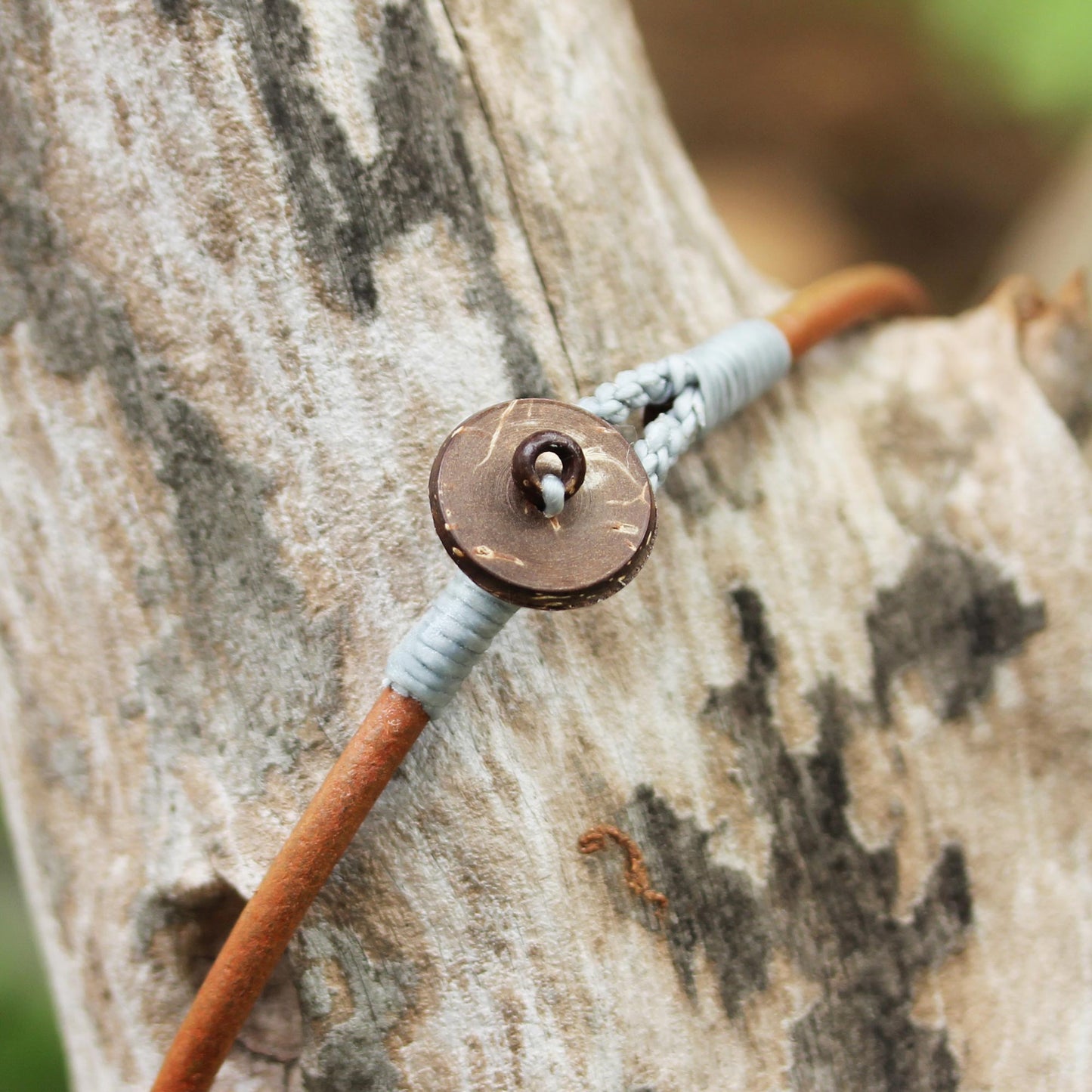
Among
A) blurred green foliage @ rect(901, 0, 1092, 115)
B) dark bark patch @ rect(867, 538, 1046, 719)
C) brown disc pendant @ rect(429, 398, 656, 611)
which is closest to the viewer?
brown disc pendant @ rect(429, 398, 656, 611)

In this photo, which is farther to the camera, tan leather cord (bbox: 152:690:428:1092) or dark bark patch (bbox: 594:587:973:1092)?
dark bark patch (bbox: 594:587:973:1092)

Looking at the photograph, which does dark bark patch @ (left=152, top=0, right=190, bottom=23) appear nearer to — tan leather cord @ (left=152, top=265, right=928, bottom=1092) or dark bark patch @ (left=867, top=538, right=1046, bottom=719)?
tan leather cord @ (left=152, top=265, right=928, bottom=1092)

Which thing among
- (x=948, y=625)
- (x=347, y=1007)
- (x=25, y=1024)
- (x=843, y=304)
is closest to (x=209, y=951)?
(x=347, y=1007)

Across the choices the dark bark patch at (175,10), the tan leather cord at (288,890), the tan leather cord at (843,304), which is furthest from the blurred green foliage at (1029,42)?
the tan leather cord at (288,890)

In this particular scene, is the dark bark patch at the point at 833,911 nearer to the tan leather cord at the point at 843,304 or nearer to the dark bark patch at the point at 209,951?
the tan leather cord at the point at 843,304

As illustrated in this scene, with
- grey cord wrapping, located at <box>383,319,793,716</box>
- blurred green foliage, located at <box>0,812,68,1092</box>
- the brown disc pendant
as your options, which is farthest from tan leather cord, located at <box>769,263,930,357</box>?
blurred green foliage, located at <box>0,812,68,1092</box>

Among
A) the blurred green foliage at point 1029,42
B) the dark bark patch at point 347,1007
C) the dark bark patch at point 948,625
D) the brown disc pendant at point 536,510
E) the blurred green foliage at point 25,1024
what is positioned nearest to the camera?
the brown disc pendant at point 536,510

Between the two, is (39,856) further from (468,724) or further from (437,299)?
(437,299)
